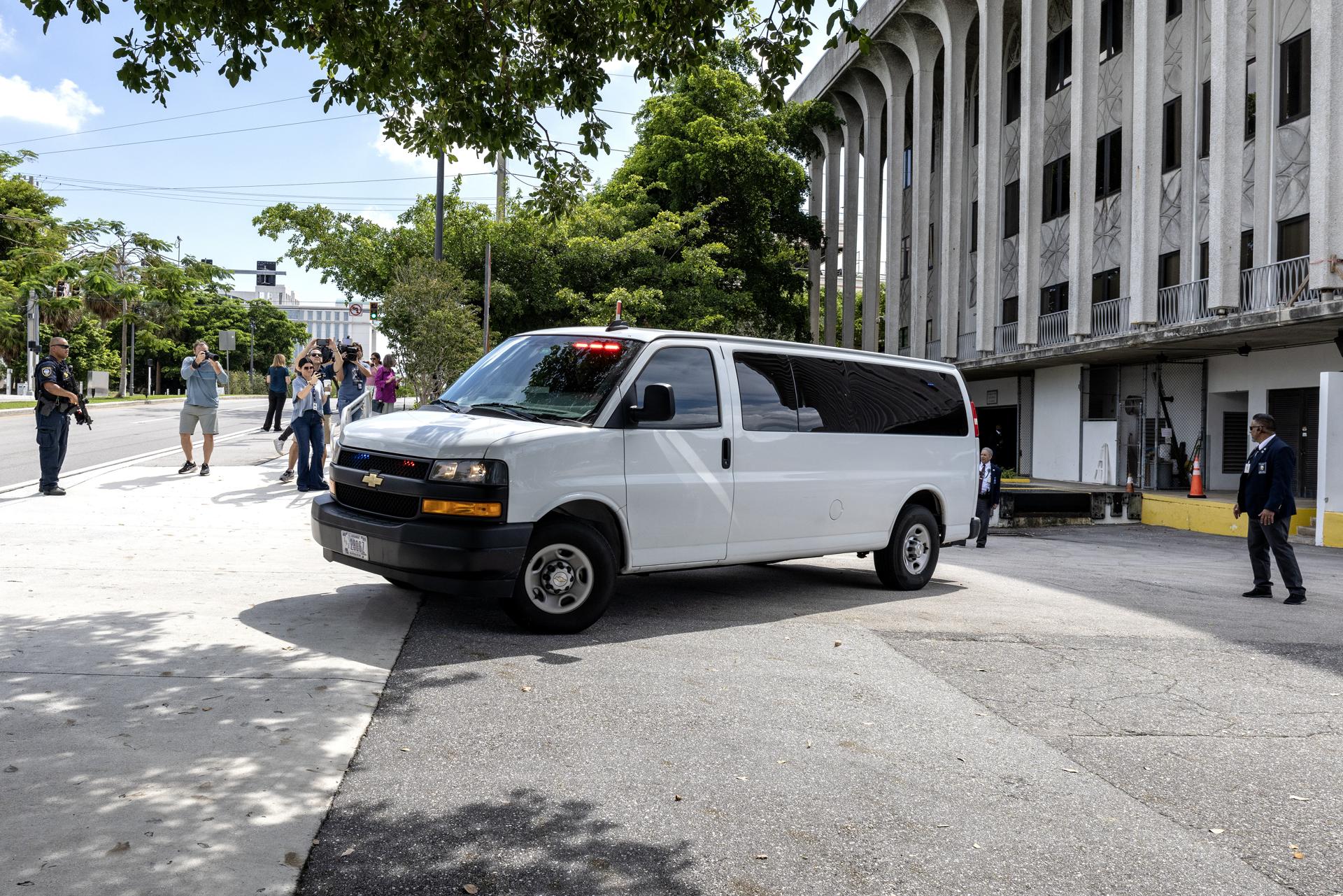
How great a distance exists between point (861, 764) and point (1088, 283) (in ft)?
81.2

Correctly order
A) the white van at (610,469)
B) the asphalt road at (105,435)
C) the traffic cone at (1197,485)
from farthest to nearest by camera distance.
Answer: the traffic cone at (1197,485), the asphalt road at (105,435), the white van at (610,469)

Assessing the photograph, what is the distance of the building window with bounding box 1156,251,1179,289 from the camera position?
25031 mm

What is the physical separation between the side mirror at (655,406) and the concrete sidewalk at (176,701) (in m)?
2.01

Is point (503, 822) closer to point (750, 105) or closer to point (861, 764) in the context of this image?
point (861, 764)

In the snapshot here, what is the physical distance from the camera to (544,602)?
273 inches

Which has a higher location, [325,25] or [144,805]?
[325,25]

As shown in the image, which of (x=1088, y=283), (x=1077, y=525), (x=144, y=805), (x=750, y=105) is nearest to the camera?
(x=144, y=805)

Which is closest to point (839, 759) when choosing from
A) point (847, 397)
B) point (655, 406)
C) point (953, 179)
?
point (655, 406)

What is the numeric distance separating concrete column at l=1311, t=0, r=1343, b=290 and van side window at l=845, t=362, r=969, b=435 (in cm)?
1191

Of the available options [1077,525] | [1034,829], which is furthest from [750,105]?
[1034,829]

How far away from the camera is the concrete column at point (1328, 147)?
60.4 ft

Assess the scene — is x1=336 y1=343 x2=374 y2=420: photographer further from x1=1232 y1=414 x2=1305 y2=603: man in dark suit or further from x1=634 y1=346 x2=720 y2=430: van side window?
x1=1232 y1=414 x2=1305 y2=603: man in dark suit

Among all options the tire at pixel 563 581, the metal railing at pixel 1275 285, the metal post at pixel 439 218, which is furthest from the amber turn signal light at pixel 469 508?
the metal post at pixel 439 218

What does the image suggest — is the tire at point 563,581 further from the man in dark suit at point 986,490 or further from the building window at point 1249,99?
the building window at point 1249,99
